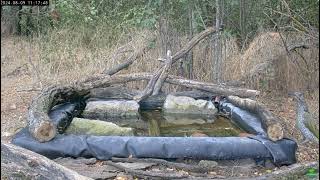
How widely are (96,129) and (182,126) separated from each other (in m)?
1.30

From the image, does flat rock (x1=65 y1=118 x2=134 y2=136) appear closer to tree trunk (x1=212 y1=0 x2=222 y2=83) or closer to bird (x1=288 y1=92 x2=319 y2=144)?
bird (x1=288 y1=92 x2=319 y2=144)

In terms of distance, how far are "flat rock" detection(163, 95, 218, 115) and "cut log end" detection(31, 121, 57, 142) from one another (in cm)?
243

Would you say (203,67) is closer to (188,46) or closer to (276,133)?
(188,46)

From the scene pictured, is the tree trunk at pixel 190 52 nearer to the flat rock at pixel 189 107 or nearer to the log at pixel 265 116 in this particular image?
the flat rock at pixel 189 107

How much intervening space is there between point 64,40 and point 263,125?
5724 millimetres

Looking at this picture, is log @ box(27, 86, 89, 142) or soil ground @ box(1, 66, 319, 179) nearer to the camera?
log @ box(27, 86, 89, 142)

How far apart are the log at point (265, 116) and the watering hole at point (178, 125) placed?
0.29m

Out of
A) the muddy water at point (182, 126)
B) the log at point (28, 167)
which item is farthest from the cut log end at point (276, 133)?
the log at point (28, 167)

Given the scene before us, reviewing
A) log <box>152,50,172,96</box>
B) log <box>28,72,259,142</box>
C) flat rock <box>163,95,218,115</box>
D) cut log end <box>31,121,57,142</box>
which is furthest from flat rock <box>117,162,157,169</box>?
log <box>152,50,172,96</box>

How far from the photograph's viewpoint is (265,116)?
5.34m

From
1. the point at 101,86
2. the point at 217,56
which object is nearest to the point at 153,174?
the point at 101,86

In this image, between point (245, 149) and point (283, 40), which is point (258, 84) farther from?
point (245, 149)

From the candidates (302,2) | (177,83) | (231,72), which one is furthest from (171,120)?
(302,2)

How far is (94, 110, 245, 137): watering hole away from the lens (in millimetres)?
6000
